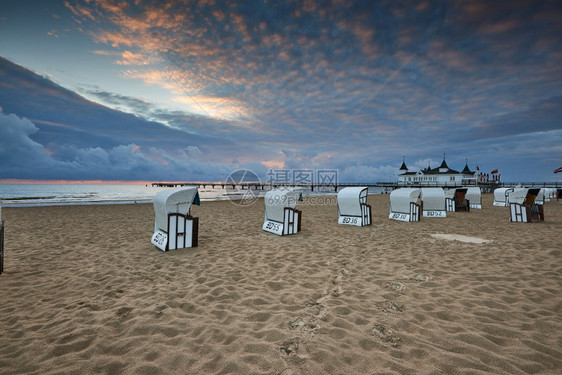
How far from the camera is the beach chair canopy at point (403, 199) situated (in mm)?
13015

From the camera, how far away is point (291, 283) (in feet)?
16.2

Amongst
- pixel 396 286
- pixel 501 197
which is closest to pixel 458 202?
pixel 501 197

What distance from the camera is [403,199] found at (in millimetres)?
13180

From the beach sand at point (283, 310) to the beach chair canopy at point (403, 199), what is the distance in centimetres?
546

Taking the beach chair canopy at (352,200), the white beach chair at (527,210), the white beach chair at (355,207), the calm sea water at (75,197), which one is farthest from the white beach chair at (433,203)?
the calm sea water at (75,197)

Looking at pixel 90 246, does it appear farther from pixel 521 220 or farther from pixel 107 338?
pixel 521 220

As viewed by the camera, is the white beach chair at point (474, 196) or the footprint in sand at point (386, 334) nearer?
the footprint in sand at point (386, 334)

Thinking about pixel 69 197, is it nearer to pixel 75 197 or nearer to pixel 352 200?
pixel 75 197

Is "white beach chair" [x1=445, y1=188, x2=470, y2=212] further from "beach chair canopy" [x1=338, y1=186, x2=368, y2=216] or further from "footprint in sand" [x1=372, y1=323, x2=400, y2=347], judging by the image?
"footprint in sand" [x1=372, y1=323, x2=400, y2=347]

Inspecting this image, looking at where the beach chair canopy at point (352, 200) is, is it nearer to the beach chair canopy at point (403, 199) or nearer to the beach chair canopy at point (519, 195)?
the beach chair canopy at point (403, 199)

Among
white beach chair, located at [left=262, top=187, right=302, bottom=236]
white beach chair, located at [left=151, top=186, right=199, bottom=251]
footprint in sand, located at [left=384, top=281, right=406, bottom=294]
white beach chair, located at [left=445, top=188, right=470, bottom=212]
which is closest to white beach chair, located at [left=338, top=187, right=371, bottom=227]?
white beach chair, located at [left=262, top=187, right=302, bottom=236]

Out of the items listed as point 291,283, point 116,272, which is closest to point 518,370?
point 291,283

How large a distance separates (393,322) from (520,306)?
2.29 m

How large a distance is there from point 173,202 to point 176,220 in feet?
1.89
